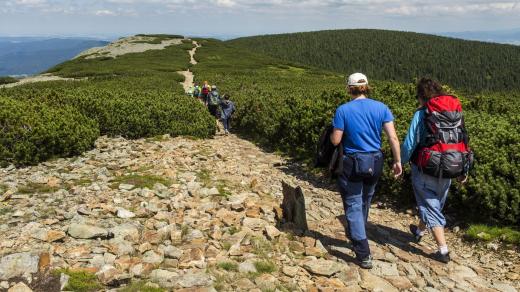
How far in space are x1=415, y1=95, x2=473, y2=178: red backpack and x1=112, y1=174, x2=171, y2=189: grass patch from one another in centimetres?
560

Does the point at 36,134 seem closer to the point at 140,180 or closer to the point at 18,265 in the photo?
the point at 140,180

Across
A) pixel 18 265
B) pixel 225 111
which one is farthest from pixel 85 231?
pixel 225 111

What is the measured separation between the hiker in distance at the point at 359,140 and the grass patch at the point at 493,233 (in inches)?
115

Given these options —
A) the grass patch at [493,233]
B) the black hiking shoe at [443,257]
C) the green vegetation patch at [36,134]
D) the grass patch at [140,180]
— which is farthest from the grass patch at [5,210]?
the grass patch at [493,233]

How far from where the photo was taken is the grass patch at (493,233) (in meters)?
7.48

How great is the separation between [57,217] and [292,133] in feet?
28.6

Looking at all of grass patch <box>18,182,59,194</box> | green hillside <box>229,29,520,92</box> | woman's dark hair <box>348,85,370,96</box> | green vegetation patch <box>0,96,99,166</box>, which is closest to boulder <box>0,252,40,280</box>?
grass patch <box>18,182,59,194</box>

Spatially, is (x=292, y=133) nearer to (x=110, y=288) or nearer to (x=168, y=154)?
(x=168, y=154)

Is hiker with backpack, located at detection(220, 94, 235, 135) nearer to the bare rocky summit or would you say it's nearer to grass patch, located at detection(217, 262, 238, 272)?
the bare rocky summit

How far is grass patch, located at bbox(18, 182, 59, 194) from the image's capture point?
27.8 feet

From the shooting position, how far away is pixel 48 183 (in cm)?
907

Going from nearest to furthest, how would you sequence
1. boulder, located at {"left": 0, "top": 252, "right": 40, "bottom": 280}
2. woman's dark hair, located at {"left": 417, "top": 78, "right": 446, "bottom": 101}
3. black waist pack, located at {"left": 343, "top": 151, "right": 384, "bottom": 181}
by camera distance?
boulder, located at {"left": 0, "top": 252, "right": 40, "bottom": 280}, black waist pack, located at {"left": 343, "top": 151, "right": 384, "bottom": 181}, woman's dark hair, located at {"left": 417, "top": 78, "right": 446, "bottom": 101}

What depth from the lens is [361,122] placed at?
19.4ft

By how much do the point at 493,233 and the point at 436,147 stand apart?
2.88 m
